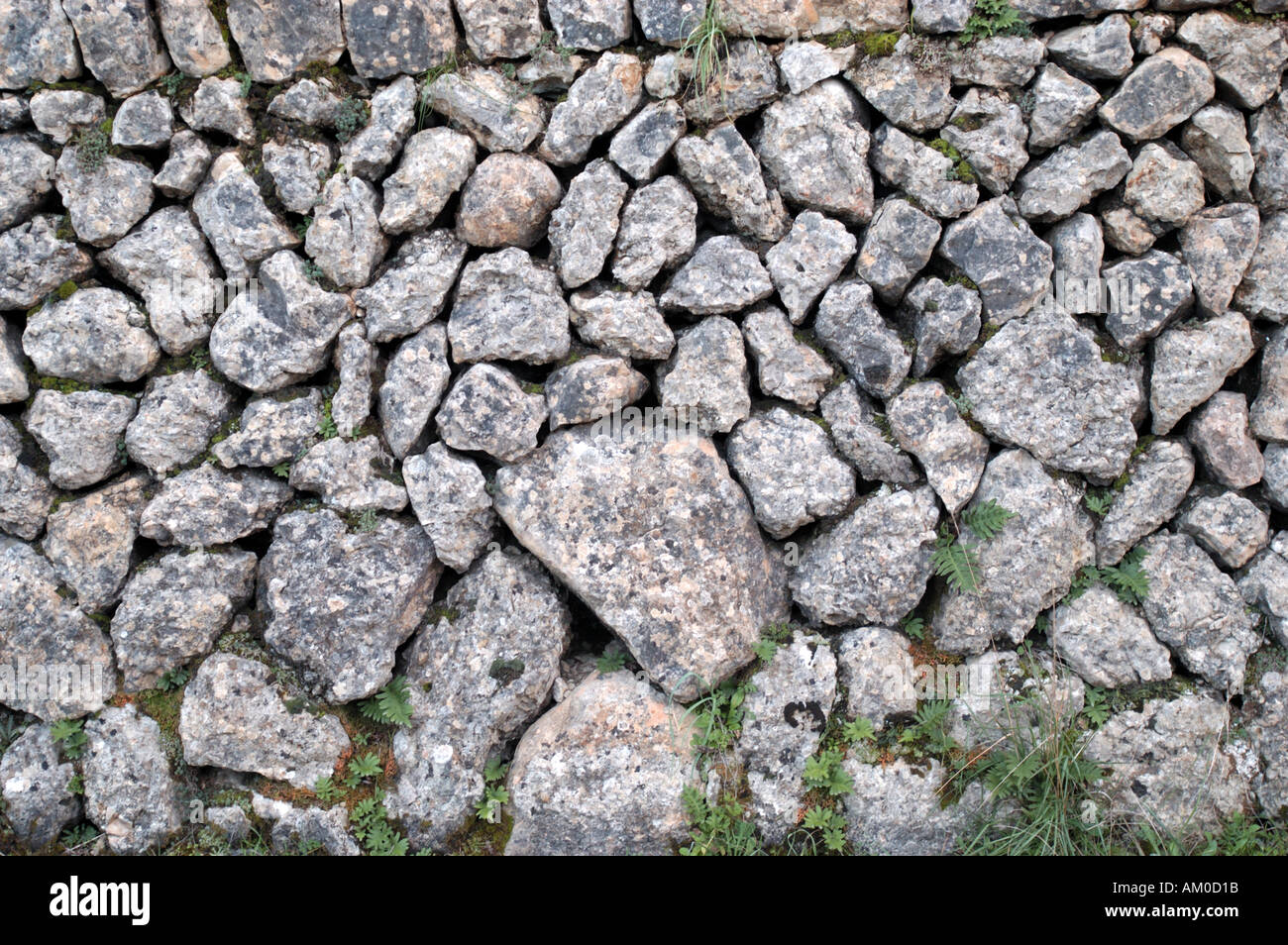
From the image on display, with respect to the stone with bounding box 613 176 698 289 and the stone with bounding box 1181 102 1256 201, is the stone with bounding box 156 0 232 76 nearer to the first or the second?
the stone with bounding box 613 176 698 289

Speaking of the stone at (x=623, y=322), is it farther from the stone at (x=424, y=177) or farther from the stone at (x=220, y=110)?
the stone at (x=220, y=110)

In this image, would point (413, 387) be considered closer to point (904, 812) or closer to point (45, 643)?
point (45, 643)

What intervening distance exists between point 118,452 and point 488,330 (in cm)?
207

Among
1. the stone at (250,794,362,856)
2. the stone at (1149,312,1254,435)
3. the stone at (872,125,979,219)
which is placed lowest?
the stone at (250,794,362,856)

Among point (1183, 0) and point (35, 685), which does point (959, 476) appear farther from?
point (35, 685)

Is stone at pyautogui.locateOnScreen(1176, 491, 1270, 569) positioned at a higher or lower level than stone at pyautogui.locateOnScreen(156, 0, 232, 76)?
lower

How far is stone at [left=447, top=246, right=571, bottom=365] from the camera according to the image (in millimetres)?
4043

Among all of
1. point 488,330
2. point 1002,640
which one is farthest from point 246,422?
point 1002,640

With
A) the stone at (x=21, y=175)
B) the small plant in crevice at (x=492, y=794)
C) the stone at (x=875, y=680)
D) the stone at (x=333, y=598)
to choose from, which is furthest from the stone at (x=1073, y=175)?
the stone at (x=21, y=175)

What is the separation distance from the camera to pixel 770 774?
402cm

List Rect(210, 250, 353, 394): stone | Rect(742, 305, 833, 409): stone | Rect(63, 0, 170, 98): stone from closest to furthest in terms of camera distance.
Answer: Rect(63, 0, 170, 98): stone → Rect(210, 250, 353, 394): stone → Rect(742, 305, 833, 409): stone

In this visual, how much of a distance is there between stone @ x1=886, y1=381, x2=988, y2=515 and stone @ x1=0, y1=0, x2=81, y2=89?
15.2ft

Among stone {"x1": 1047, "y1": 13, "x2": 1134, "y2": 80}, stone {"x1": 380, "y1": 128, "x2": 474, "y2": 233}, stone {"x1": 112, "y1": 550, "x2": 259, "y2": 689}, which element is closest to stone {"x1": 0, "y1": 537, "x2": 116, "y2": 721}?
stone {"x1": 112, "y1": 550, "x2": 259, "y2": 689}

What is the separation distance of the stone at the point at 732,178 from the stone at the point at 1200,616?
2755 millimetres
